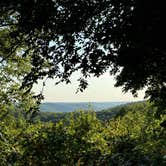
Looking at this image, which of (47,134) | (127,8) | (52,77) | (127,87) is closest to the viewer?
(127,8)

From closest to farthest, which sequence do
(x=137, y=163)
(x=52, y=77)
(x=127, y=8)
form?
(x=127, y=8)
(x=52, y=77)
(x=137, y=163)

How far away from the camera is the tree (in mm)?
9047

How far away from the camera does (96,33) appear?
31.6 ft

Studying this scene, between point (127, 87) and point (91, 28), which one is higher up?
point (91, 28)

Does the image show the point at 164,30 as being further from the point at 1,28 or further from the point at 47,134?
the point at 1,28

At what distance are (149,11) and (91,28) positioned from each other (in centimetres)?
158

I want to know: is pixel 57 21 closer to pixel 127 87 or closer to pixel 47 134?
pixel 127 87

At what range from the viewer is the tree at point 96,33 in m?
9.05

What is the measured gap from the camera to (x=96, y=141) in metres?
25.3

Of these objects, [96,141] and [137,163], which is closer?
[137,163]

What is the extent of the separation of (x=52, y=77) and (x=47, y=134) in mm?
13051

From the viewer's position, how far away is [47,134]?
23.0 meters

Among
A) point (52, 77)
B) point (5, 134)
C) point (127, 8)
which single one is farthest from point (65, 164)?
point (127, 8)

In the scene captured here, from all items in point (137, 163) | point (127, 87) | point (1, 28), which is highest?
point (1, 28)
